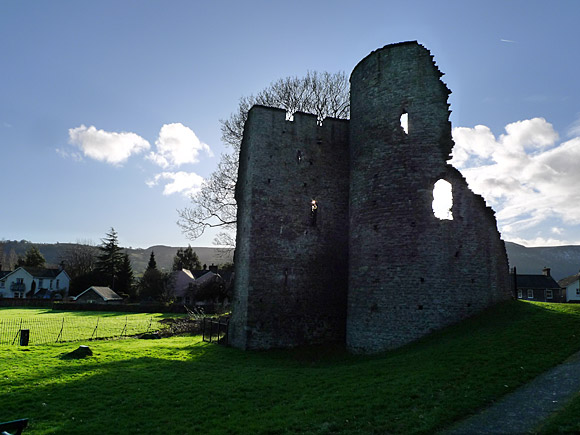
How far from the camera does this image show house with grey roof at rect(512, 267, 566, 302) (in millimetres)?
49688

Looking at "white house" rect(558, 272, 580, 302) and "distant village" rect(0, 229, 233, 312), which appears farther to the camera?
"white house" rect(558, 272, 580, 302)

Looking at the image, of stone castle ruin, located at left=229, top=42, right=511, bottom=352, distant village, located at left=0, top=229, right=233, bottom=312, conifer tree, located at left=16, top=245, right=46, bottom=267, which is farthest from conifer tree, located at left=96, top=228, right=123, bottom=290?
stone castle ruin, located at left=229, top=42, right=511, bottom=352

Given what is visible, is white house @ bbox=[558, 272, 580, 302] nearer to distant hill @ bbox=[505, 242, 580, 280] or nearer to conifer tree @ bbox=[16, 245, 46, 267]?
distant hill @ bbox=[505, 242, 580, 280]

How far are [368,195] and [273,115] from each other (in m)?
6.28

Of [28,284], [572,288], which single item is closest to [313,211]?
[572,288]

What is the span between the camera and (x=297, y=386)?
10352mm

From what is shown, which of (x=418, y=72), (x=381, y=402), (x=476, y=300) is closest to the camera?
(x=381, y=402)

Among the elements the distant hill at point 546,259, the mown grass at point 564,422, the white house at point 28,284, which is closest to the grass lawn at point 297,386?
the mown grass at point 564,422

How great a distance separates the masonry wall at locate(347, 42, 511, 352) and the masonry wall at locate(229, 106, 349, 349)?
7.47 ft

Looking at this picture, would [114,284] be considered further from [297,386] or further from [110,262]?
[297,386]

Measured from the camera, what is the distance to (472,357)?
10.2 m

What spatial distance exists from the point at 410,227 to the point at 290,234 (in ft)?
19.0

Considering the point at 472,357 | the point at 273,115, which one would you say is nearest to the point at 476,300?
the point at 472,357

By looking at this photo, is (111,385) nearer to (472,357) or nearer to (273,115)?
(472,357)
